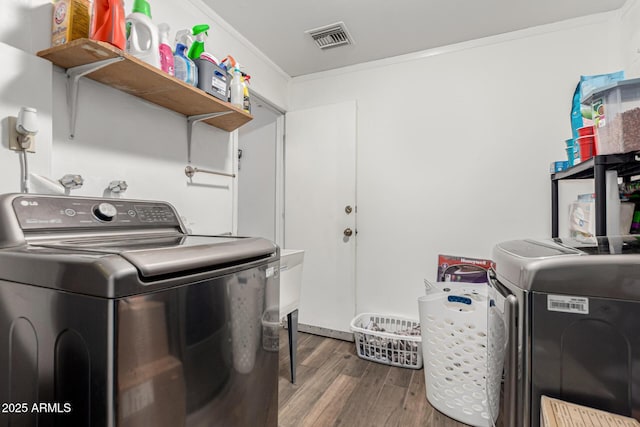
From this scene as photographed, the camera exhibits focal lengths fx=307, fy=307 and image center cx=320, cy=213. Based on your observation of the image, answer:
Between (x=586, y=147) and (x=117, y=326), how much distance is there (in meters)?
1.79

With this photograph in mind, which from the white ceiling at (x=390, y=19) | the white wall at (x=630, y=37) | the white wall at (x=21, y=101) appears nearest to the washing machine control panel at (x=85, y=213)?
the white wall at (x=21, y=101)

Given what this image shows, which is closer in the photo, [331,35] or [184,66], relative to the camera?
[184,66]

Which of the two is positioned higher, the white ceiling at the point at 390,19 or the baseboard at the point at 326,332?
the white ceiling at the point at 390,19

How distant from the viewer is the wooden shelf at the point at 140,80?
109cm

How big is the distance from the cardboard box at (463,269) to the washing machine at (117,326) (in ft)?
5.53

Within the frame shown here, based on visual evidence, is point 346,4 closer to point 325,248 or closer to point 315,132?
point 315,132

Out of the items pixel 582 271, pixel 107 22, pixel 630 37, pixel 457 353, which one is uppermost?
pixel 630 37

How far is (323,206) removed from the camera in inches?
111

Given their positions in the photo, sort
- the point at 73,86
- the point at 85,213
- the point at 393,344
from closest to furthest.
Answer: the point at 85,213 → the point at 73,86 → the point at 393,344

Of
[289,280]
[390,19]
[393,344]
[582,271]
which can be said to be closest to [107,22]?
[289,280]

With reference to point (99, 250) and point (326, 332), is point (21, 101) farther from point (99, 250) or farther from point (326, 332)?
point (326, 332)

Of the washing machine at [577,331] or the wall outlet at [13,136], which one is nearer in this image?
the washing machine at [577,331]

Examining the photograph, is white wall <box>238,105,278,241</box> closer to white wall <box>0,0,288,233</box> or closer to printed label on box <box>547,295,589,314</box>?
white wall <box>0,0,288,233</box>

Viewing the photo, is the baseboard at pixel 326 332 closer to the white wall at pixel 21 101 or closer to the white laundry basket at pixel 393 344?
the white laundry basket at pixel 393 344
